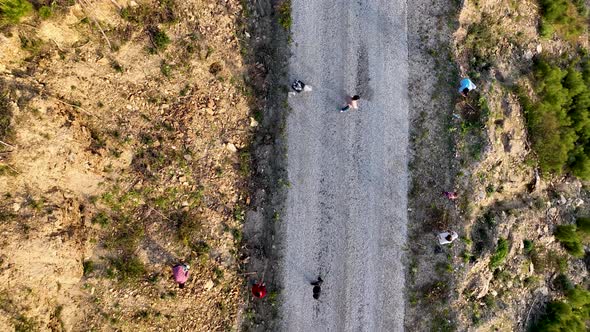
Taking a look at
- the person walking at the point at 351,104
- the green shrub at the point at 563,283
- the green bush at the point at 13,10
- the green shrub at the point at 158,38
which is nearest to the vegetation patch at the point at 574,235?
the green shrub at the point at 563,283

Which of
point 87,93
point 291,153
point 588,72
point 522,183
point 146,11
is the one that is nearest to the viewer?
point 87,93

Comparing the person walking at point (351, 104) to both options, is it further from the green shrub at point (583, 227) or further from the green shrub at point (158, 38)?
the green shrub at point (583, 227)

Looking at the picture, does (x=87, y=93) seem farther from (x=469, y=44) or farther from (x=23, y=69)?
(x=469, y=44)

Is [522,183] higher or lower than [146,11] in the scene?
lower

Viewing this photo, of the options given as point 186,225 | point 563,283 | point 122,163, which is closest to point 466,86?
point 563,283

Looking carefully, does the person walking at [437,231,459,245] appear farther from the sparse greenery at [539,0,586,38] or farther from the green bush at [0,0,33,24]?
the green bush at [0,0,33,24]

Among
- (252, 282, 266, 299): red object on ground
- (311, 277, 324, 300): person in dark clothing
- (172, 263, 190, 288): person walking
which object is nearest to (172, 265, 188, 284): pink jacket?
(172, 263, 190, 288): person walking

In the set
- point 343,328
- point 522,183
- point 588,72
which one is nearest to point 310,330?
point 343,328
